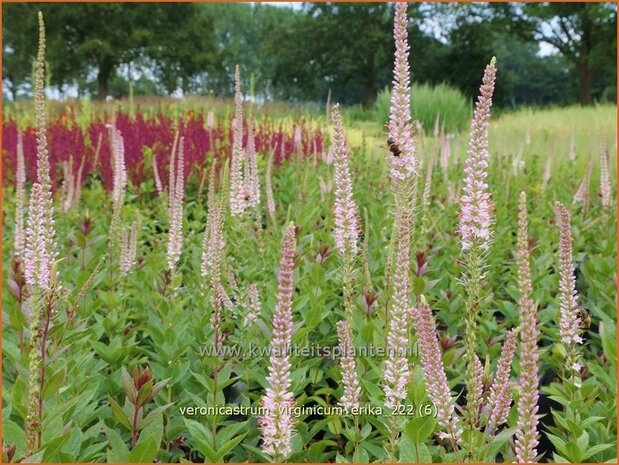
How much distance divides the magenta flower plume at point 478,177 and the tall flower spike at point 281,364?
21.7 inches

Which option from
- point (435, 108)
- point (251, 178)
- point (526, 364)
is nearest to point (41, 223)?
point (526, 364)

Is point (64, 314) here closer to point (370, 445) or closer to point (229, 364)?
point (229, 364)

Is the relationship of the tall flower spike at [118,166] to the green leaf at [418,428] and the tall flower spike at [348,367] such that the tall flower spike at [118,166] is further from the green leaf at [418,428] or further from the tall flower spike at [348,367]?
the green leaf at [418,428]

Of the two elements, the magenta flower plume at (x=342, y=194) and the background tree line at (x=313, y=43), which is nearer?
the magenta flower plume at (x=342, y=194)

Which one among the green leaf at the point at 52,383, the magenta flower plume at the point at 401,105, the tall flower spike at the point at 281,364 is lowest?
the green leaf at the point at 52,383

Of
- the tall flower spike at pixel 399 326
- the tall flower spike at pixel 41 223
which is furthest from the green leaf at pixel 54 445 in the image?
the tall flower spike at pixel 399 326

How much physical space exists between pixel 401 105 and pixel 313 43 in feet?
126

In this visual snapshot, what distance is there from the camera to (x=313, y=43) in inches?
1499

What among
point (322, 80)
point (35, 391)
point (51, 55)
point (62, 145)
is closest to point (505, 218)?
point (35, 391)

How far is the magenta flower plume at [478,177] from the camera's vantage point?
1514mm

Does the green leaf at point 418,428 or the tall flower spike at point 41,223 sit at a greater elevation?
the tall flower spike at point 41,223

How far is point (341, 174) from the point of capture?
1865 millimetres

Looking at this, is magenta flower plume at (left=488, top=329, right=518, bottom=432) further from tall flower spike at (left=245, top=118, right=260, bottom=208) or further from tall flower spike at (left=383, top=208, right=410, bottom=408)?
tall flower spike at (left=245, top=118, right=260, bottom=208)

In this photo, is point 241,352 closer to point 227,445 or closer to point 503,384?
point 227,445
